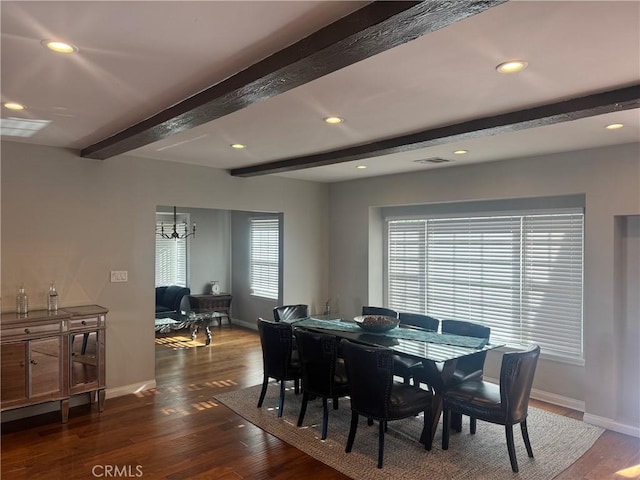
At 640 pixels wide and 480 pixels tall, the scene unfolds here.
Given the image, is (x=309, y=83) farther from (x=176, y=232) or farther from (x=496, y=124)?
(x=176, y=232)

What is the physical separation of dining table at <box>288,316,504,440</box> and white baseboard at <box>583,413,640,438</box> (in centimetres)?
129

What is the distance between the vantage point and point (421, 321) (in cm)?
470

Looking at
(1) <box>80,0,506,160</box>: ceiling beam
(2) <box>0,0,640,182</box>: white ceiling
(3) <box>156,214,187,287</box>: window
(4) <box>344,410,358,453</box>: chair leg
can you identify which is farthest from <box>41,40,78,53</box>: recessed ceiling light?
(3) <box>156,214,187,287</box>: window

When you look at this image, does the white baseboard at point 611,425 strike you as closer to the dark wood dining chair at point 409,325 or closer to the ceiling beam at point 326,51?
Answer: the dark wood dining chair at point 409,325

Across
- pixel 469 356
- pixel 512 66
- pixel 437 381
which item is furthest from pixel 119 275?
pixel 512 66

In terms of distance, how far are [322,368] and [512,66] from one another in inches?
104

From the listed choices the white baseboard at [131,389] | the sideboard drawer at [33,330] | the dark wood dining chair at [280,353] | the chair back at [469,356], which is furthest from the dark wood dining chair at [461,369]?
the sideboard drawer at [33,330]

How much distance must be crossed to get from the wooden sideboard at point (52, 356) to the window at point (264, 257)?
3.70 m

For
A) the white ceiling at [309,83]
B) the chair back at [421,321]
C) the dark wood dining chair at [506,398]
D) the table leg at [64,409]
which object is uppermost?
the white ceiling at [309,83]

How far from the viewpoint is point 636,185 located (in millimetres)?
3877

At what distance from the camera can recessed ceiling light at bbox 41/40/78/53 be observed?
198 cm

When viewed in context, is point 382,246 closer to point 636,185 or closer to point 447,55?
point 636,185

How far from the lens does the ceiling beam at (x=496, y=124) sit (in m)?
2.61

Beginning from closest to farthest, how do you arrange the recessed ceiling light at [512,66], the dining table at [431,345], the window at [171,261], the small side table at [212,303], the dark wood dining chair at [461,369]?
the recessed ceiling light at [512,66]
the dining table at [431,345]
the dark wood dining chair at [461,369]
the small side table at [212,303]
the window at [171,261]
